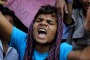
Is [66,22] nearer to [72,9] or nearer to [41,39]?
[72,9]

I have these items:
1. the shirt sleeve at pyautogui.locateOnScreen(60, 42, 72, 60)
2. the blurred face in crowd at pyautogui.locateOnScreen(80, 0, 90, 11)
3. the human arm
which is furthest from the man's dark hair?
the blurred face in crowd at pyautogui.locateOnScreen(80, 0, 90, 11)

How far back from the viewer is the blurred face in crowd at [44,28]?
3.10 meters

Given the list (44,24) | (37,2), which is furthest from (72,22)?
(44,24)

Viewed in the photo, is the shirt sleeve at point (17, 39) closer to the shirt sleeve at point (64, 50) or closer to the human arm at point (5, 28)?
the human arm at point (5, 28)

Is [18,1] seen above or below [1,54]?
above

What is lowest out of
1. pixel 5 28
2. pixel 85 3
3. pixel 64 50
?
pixel 64 50

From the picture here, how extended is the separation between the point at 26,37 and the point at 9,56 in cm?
56

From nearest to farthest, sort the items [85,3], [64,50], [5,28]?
[64,50] → [5,28] → [85,3]

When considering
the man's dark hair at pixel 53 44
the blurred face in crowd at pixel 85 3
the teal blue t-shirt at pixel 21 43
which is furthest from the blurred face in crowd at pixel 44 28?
the blurred face in crowd at pixel 85 3

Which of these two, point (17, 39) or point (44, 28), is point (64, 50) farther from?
point (17, 39)

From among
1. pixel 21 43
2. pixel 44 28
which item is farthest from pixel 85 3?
pixel 21 43

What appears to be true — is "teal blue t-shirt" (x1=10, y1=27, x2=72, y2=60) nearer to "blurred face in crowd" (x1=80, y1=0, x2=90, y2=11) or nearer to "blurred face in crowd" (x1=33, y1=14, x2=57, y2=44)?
"blurred face in crowd" (x1=33, y1=14, x2=57, y2=44)

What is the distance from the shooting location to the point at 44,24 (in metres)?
3.12

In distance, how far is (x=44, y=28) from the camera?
10.2ft
